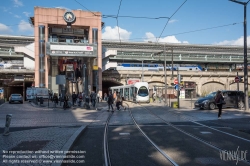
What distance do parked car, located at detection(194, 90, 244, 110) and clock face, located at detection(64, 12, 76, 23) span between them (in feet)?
90.2

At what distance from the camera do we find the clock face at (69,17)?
43.8m

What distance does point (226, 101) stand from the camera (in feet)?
78.8

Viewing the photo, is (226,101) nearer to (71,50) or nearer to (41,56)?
(71,50)

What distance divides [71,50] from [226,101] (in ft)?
87.3

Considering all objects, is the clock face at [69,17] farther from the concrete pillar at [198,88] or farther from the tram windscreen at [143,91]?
the concrete pillar at [198,88]

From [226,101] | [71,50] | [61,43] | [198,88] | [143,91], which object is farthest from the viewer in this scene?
[198,88]

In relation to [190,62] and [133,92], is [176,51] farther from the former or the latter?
[133,92]

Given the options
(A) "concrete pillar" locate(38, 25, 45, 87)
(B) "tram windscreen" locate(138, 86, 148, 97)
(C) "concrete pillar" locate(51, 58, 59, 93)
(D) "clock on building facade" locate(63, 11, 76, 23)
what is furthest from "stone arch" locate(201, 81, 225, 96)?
(A) "concrete pillar" locate(38, 25, 45, 87)

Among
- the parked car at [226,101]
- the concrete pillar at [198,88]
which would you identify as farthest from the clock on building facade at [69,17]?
the concrete pillar at [198,88]

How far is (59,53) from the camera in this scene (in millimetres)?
42094

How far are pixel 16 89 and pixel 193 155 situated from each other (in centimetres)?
7013

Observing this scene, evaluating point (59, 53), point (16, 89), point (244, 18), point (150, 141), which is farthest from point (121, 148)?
point (16, 89)

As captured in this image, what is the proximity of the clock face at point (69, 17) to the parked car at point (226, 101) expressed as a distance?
27496 millimetres

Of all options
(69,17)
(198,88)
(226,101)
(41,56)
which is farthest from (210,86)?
(226,101)
